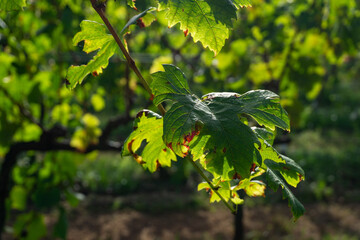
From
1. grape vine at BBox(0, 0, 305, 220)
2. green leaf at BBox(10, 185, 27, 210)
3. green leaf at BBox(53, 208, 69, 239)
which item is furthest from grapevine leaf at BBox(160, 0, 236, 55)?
green leaf at BBox(10, 185, 27, 210)

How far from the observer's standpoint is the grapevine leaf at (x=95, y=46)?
0.82 metres

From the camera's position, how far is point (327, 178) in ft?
20.0

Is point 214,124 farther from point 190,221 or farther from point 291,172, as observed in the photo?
point 190,221

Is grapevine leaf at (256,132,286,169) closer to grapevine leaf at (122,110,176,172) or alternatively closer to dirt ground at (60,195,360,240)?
grapevine leaf at (122,110,176,172)

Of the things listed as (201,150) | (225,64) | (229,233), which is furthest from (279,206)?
(201,150)

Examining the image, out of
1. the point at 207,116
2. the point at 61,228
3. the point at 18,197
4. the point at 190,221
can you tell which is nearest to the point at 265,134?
the point at 207,116

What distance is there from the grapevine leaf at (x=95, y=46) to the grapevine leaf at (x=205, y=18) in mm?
179

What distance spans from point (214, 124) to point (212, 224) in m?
4.06

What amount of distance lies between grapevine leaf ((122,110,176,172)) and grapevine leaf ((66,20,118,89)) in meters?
0.16

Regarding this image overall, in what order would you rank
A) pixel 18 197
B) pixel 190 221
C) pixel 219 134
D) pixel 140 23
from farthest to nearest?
pixel 190 221 < pixel 18 197 < pixel 140 23 < pixel 219 134

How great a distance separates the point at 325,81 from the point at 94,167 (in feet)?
19.9

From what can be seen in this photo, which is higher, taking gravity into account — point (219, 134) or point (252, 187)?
point (219, 134)

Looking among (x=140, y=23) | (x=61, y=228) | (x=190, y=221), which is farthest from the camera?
(x=190, y=221)

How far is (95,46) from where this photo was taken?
0.83 m
